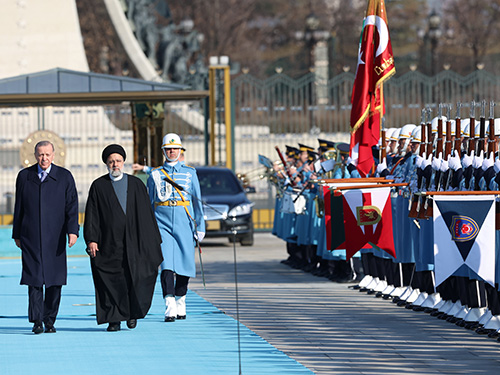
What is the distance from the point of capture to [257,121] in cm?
3325

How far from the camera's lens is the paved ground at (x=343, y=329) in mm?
A: 9875

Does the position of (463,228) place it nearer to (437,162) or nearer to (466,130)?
(437,162)

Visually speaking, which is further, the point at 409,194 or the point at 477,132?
the point at 409,194

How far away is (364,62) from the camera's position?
16594 mm

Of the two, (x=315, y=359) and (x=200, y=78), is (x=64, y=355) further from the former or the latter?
(x=200, y=78)

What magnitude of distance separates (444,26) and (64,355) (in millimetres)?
62863

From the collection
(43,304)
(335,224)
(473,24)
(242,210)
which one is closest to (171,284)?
(43,304)

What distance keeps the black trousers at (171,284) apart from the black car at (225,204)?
422 inches

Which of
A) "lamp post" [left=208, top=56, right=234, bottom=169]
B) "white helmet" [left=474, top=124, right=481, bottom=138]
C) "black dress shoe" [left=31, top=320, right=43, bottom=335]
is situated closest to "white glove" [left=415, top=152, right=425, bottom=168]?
"white helmet" [left=474, top=124, right=481, bottom=138]

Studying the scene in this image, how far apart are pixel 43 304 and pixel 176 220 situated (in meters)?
1.66

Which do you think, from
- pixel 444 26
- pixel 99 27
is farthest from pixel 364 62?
pixel 444 26

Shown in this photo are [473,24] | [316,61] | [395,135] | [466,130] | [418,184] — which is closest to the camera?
[466,130]

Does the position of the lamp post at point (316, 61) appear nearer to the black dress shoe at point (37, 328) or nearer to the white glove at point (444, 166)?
the white glove at point (444, 166)

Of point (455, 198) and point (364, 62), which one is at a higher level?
point (364, 62)
